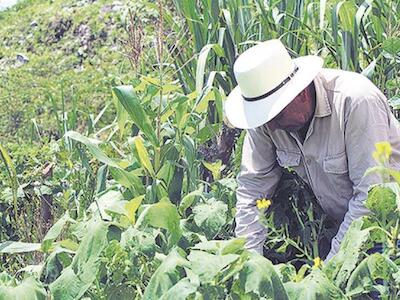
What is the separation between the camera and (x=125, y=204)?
7.91 feet

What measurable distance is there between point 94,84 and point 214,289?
845 centimetres

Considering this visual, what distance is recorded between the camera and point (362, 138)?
2586 mm

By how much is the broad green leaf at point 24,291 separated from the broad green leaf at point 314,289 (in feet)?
1.90

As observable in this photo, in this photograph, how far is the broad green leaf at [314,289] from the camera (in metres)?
1.79

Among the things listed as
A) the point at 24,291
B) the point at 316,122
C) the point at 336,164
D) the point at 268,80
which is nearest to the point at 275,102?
the point at 268,80

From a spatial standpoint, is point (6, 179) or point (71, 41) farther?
point (71, 41)

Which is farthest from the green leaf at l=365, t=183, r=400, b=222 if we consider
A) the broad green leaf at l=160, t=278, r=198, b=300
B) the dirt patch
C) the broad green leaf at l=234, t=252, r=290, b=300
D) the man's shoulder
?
the dirt patch

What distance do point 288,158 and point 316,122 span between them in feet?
0.70

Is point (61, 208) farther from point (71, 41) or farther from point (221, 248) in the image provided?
point (71, 41)

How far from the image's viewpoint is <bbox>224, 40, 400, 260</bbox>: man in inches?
102

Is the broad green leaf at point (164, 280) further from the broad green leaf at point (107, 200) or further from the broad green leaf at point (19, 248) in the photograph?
the broad green leaf at point (19, 248)

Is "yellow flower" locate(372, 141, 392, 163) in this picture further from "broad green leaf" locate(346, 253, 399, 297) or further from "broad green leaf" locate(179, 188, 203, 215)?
"broad green leaf" locate(179, 188, 203, 215)

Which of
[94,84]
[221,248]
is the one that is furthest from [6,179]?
[94,84]

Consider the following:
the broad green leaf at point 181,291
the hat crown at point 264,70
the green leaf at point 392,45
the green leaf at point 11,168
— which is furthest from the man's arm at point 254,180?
the broad green leaf at point 181,291
